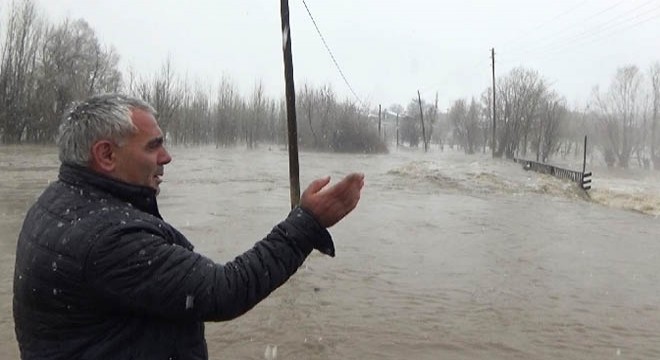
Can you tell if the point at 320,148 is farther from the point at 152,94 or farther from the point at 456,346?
the point at 456,346

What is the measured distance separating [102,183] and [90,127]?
175 millimetres

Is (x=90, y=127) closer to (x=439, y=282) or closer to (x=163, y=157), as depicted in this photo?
(x=163, y=157)

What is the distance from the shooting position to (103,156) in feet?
5.43

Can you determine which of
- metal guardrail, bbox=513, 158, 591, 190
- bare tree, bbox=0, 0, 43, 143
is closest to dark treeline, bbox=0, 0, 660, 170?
bare tree, bbox=0, 0, 43, 143

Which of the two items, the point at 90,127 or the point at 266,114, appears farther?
the point at 266,114

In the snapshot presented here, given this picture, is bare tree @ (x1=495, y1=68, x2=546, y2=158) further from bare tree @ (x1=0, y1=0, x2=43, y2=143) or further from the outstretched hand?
the outstretched hand

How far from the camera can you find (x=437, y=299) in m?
6.82

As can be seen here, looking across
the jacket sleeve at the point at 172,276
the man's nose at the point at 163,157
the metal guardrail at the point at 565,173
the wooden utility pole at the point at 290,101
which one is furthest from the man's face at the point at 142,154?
the metal guardrail at the point at 565,173

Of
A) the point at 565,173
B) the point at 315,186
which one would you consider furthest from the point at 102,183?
the point at 565,173

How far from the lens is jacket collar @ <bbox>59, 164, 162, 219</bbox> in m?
1.63

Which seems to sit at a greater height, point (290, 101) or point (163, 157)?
point (290, 101)

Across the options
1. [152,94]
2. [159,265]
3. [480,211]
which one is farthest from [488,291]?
[152,94]

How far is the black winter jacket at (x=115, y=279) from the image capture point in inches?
59.4

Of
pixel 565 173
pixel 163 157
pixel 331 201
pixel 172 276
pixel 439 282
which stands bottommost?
pixel 565 173
